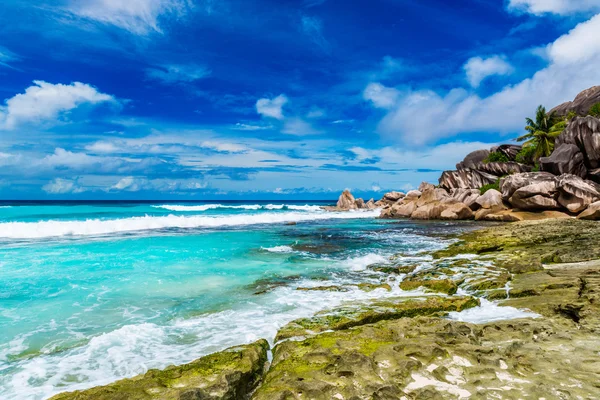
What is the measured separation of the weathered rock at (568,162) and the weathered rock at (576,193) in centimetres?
419

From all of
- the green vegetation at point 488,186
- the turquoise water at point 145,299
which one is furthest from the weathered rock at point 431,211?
Result: the turquoise water at point 145,299

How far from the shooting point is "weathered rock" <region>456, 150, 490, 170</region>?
56109 millimetres

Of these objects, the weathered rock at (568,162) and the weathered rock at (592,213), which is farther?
the weathered rock at (568,162)

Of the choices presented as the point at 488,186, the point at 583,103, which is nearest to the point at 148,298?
the point at 488,186

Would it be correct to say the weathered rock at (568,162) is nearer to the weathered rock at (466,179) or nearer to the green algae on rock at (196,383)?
the weathered rock at (466,179)

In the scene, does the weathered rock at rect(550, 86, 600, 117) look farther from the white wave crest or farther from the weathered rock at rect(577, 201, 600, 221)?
the white wave crest

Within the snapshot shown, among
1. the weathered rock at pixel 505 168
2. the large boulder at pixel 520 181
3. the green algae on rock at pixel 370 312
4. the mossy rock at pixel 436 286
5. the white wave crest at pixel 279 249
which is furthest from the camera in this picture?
the weathered rock at pixel 505 168

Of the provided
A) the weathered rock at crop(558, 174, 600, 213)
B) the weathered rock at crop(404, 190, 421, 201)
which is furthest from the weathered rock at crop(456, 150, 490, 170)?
the weathered rock at crop(558, 174, 600, 213)

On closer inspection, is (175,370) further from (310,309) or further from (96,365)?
(310,309)

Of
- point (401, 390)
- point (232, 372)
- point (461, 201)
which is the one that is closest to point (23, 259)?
point (232, 372)

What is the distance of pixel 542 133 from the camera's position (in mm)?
43812

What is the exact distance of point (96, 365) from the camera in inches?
219

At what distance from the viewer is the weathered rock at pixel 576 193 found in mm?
25281

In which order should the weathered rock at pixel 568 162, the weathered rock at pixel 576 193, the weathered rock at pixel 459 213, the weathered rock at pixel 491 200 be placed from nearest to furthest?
the weathered rock at pixel 576 193 < the weathered rock at pixel 568 162 < the weathered rock at pixel 491 200 < the weathered rock at pixel 459 213
